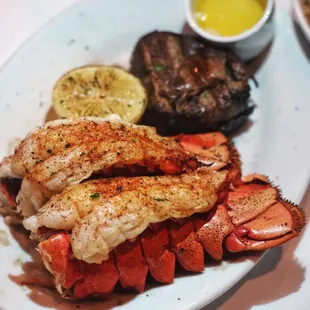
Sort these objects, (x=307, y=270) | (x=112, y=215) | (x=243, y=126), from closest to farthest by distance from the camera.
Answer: (x=112, y=215) < (x=307, y=270) < (x=243, y=126)

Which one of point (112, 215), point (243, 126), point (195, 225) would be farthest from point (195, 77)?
point (112, 215)

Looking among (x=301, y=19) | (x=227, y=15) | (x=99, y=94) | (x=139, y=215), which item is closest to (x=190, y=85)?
(x=99, y=94)

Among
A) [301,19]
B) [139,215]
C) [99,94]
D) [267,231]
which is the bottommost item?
[267,231]

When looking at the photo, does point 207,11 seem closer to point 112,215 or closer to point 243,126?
point 243,126

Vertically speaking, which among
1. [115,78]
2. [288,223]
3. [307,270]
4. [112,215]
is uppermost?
[115,78]

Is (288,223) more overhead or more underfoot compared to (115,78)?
more underfoot

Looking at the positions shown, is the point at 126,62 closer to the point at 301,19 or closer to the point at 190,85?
the point at 190,85

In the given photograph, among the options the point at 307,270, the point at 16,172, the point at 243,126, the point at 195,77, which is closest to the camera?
the point at 16,172

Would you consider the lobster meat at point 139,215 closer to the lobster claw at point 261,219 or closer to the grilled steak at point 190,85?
the lobster claw at point 261,219

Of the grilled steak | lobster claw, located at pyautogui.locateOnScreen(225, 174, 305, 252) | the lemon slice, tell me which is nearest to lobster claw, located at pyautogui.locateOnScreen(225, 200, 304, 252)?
lobster claw, located at pyautogui.locateOnScreen(225, 174, 305, 252)
